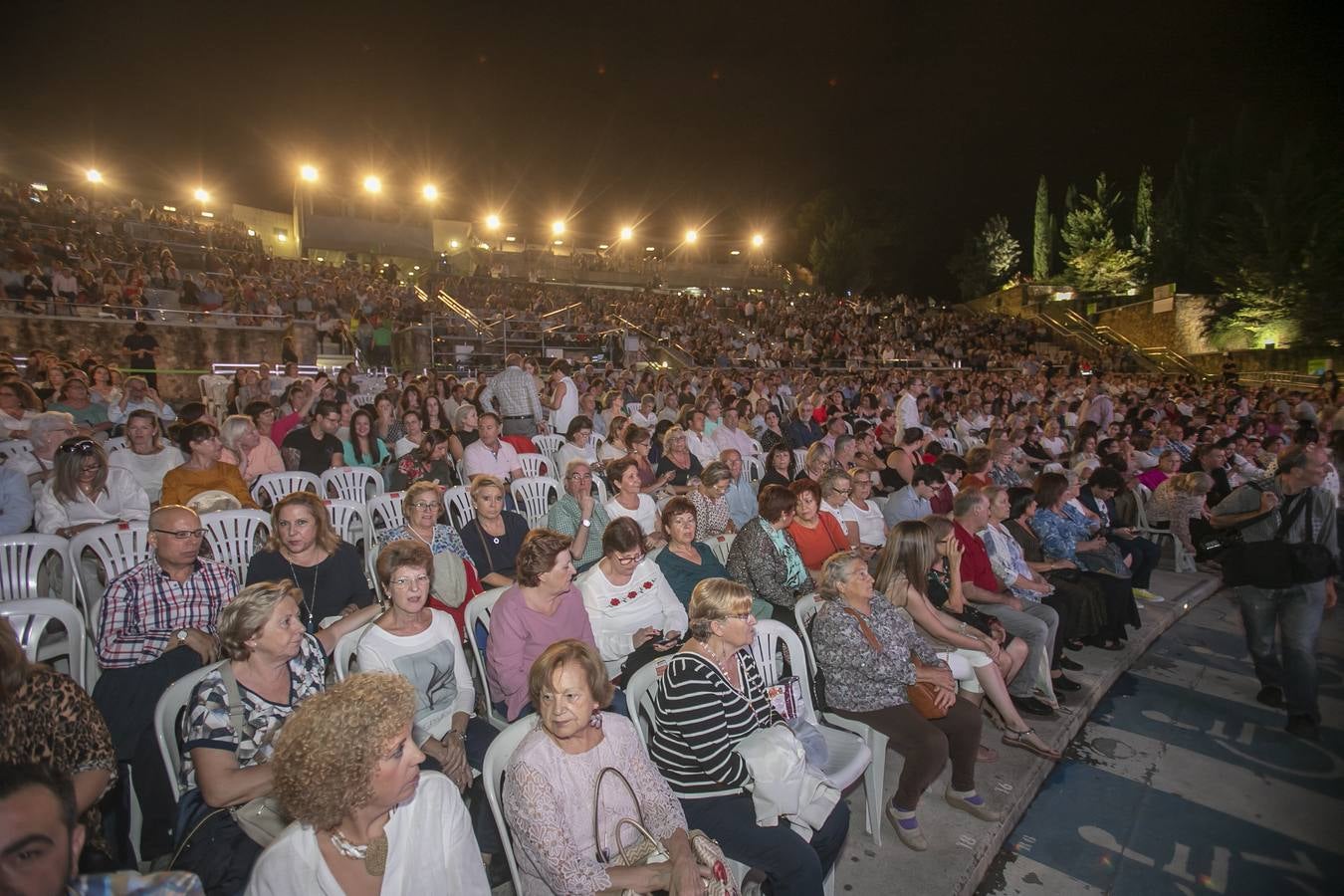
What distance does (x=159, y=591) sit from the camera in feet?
8.86

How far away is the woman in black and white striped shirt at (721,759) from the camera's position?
215cm

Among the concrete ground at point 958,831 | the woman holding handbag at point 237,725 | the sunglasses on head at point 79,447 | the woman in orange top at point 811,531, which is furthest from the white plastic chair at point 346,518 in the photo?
the concrete ground at point 958,831

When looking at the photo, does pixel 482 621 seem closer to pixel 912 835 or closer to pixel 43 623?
pixel 43 623

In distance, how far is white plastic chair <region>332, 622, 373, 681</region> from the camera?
8.65 ft

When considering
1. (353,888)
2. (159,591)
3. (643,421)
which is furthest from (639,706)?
(643,421)

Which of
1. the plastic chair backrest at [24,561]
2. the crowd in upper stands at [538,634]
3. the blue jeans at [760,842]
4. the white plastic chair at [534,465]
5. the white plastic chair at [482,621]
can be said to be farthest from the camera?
the white plastic chair at [534,465]

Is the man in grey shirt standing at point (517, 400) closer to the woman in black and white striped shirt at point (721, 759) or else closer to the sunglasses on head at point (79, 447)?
the sunglasses on head at point (79, 447)

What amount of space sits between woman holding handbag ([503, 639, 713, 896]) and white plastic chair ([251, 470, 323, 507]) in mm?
3992

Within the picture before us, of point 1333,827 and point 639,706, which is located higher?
point 639,706

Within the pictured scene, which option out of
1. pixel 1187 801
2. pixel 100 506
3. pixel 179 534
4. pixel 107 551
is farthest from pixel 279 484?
pixel 1187 801

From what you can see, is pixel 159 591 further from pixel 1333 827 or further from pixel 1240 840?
pixel 1333 827

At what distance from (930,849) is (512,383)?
6100 mm

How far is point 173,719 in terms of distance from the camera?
2.06 meters

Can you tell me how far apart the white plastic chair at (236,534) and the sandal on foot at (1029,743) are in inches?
174
